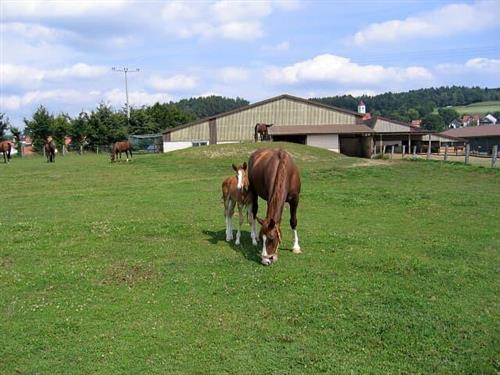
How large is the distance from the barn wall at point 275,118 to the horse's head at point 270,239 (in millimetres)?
54839

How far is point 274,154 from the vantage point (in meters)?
9.82

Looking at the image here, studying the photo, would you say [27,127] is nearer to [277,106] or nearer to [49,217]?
[277,106]

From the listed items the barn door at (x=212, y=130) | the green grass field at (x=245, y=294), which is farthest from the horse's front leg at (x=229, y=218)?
the barn door at (x=212, y=130)

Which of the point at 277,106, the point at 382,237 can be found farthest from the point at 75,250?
the point at 277,106

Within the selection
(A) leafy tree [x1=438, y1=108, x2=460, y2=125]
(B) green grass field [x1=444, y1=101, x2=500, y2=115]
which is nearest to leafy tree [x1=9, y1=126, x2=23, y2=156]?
(A) leafy tree [x1=438, y1=108, x2=460, y2=125]

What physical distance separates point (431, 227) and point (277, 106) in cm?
5225

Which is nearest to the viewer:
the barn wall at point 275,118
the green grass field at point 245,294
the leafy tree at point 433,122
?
the green grass field at point 245,294

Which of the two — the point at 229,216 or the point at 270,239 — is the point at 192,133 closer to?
the point at 229,216

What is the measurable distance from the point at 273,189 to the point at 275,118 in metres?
55.1

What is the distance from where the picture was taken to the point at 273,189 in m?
8.93

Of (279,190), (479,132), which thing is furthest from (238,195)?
(479,132)

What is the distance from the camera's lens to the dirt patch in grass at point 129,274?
7746 mm

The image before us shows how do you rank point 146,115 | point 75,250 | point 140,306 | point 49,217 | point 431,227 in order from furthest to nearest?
point 146,115 → point 49,217 → point 431,227 → point 75,250 → point 140,306

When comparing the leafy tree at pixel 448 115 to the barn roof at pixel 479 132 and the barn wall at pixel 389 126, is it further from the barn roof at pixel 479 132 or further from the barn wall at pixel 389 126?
the barn wall at pixel 389 126
